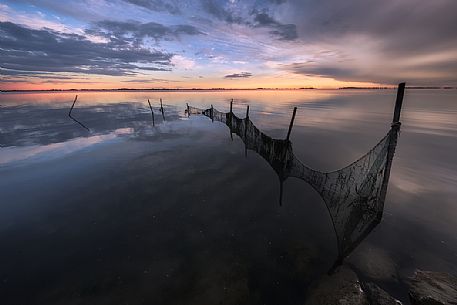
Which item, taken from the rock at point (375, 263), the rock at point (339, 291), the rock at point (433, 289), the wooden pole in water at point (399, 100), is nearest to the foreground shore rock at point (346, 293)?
the rock at point (339, 291)

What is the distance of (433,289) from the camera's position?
7422 millimetres

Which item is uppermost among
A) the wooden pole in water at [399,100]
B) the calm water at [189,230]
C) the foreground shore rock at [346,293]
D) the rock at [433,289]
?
the wooden pole in water at [399,100]

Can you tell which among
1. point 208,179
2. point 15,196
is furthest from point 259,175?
point 15,196

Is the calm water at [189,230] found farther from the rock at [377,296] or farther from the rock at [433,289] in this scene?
the rock at [433,289]

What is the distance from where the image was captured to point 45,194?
14367 mm

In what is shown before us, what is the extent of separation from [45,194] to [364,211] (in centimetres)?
1745

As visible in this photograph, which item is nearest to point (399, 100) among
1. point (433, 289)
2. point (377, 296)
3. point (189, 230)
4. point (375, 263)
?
point (433, 289)

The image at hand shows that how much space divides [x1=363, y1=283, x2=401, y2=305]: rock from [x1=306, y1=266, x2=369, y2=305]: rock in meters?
0.26

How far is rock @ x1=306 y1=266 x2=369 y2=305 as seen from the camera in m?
7.53

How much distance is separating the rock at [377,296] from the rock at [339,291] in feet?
0.86

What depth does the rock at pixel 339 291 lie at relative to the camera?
7.53m

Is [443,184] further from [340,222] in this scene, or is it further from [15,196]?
[15,196]

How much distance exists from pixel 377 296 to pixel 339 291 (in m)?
1.18

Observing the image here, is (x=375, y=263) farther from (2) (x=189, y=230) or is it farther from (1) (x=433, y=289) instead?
(2) (x=189, y=230)
